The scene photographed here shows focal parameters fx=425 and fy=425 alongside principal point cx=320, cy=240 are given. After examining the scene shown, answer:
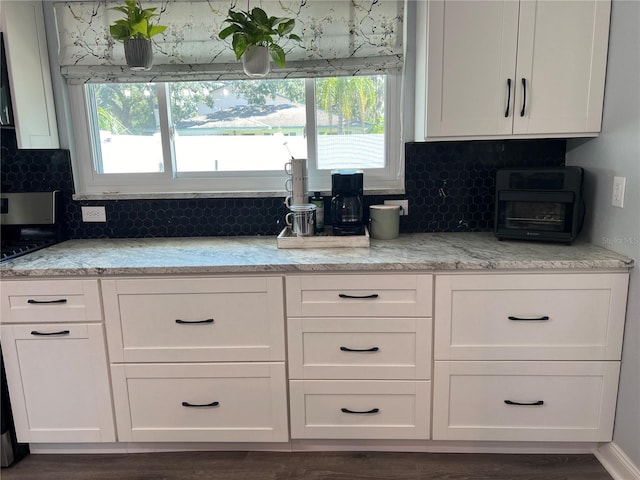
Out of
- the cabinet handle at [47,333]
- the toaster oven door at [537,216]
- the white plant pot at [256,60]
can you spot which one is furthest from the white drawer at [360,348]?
the white plant pot at [256,60]

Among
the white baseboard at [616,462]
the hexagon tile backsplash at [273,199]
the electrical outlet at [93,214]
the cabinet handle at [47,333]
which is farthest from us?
the electrical outlet at [93,214]

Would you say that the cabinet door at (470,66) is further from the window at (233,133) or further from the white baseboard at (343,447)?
the white baseboard at (343,447)

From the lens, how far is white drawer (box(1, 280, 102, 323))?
5.82 feet

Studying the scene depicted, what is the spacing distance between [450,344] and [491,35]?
51.7 inches

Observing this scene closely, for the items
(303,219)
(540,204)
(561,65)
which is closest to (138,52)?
(303,219)

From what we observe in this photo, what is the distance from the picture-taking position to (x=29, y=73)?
6.71 ft

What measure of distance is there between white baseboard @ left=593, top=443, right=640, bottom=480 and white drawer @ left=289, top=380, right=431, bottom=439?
2.51 ft

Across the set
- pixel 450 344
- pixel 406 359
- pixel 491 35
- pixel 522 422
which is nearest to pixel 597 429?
pixel 522 422

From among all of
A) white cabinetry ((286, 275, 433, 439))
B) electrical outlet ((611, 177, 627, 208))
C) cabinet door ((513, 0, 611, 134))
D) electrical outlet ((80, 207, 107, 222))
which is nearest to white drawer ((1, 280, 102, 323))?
electrical outlet ((80, 207, 107, 222))

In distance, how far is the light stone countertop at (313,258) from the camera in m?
1.71

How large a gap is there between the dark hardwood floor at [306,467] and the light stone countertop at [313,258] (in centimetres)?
88

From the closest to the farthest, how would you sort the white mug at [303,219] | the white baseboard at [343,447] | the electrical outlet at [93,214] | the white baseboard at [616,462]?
the white baseboard at [616,462] < the white baseboard at [343,447] < the white mug at [303,219] < the electrical outlet at [93,214]

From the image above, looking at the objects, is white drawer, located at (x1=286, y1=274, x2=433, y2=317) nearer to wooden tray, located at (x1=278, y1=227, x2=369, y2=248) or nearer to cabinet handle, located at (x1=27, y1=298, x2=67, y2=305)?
wooden tray, located at (x1=278, y1=227, x2=369, y2=248)

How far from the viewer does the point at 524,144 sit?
2.19 meters
